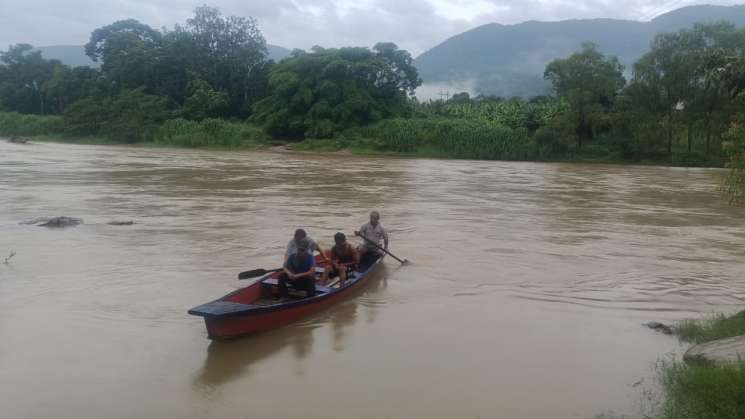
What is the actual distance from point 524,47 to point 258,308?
18672 centimetres

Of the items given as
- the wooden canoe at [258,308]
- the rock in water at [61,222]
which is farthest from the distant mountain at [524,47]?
the wooden canoe at [258,308]

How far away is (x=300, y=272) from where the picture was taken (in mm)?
7836

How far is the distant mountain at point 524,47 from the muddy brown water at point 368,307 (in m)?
135

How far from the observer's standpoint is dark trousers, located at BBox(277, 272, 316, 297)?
7.81m

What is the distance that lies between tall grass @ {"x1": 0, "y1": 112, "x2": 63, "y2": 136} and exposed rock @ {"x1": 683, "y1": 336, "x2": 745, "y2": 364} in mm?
55478

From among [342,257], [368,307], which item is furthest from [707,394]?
[342,257]

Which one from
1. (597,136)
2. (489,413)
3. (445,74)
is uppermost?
(445,74)

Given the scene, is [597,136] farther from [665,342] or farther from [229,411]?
[229,411]

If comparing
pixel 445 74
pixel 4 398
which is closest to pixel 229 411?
pixel 4 398

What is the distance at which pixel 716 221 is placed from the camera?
1642 centimetres

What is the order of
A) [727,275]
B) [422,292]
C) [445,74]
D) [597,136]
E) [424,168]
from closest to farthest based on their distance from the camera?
[422,292]
[727,275]
[424,168]
[597,136]
[445,74]

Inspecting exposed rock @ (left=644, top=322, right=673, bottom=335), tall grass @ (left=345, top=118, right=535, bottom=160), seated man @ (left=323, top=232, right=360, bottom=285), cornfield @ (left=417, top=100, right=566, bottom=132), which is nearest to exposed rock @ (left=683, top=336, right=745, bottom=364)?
exposed rock @ (left=644, top=322, right=673, bottom=335)

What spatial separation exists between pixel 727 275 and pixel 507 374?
6.22m

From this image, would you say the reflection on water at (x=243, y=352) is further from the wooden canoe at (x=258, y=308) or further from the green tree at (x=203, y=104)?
the green tree at (x=203, y=104)
